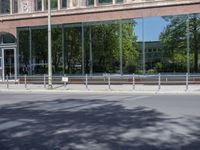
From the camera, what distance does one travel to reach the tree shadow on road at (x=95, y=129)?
9.20 m

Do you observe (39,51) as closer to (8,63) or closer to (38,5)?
(8,63)

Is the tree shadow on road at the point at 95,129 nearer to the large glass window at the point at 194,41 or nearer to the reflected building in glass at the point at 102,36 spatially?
the large glass window at the point at 194,41

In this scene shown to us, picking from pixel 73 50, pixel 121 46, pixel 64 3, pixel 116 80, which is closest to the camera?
pixel 121 46

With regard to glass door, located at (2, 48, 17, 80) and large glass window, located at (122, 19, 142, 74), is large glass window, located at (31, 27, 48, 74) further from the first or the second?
large glass window, located at (122, 19, 142, 74)

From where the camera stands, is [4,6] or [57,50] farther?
[4,6]

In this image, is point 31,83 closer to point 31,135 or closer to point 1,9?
point 1,9

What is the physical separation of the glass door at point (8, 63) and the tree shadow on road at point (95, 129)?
65.5 ft

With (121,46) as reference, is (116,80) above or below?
below

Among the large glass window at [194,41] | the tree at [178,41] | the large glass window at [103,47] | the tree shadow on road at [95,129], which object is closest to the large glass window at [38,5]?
the large glass window at [103,47]

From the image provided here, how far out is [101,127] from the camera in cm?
1147

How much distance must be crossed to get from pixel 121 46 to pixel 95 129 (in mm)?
20016

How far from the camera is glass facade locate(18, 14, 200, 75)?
29.0m

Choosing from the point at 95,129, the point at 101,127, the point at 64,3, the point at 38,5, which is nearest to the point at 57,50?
the point at 64,3

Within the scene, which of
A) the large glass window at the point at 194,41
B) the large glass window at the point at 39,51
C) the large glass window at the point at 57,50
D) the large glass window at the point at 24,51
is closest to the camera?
the large glass window at the point at 194,41
